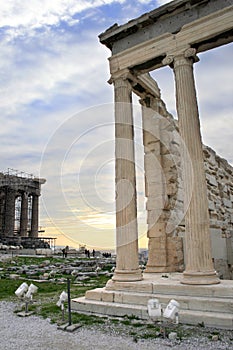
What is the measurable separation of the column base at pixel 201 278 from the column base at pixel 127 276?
143cm

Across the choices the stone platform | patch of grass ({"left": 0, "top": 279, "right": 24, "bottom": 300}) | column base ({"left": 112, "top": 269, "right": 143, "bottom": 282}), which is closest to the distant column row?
patch of grass ({"left": 0, "top": 279, "right": 24, "bottom": 300})

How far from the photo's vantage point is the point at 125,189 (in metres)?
9.57

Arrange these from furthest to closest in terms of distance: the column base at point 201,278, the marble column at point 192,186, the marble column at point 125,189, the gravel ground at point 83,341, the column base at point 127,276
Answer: the marble column at point 125,189 < the column base at point 127,276 < the marble column at point 192,186 < the column base at point 201,278 < the gravel ground at point 83,341

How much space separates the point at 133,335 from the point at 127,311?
143 cm

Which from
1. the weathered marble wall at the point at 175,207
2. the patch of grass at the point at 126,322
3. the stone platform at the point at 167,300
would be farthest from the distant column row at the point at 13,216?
the patch of grass at the point at 126,322

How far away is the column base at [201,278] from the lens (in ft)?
25.4

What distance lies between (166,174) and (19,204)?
55.0 m

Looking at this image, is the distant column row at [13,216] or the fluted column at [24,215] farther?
the fluted column at [24,215]

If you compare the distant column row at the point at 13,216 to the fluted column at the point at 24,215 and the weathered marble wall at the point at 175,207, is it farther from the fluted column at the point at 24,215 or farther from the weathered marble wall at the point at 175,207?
the weathered marble wall at the point at 175,207

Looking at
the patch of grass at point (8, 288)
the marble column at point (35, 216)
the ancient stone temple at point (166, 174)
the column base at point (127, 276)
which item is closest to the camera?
the ancient stone temple at point (166, 174)

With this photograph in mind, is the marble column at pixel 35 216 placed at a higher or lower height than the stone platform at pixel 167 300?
higher

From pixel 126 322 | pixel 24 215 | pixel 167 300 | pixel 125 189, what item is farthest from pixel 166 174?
pixel 24 215

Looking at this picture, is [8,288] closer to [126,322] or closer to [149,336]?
[126,322]

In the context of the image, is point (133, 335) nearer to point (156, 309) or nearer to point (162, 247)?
point (156, 309)
